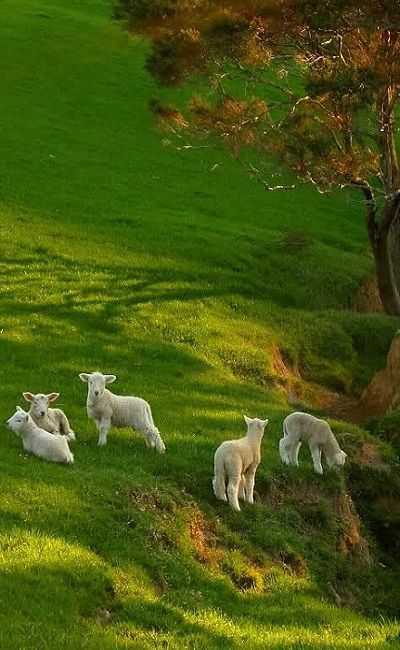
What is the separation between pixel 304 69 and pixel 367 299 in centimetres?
973

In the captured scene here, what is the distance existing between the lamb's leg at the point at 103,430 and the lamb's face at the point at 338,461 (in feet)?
14.1

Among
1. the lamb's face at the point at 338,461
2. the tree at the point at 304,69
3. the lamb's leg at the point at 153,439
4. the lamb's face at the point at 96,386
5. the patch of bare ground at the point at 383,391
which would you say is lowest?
the patch of bare ground at the point at 383,391

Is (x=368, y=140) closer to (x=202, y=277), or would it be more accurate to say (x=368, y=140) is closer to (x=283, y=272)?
(x=283, y=272)

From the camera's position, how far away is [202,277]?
31.9 m

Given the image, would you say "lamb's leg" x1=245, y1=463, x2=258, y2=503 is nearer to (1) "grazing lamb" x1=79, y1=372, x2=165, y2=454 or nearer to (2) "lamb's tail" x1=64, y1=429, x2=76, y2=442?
(1) "grazing lamb" x1=79, y1=372, x2=165, y2=454

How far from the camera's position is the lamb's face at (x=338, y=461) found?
708 inches

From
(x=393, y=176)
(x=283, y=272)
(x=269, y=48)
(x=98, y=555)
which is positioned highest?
(x=269, y=48)

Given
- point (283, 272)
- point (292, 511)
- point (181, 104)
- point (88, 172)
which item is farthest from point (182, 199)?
point (292, 511)

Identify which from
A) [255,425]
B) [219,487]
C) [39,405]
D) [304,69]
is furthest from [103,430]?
[304,69]

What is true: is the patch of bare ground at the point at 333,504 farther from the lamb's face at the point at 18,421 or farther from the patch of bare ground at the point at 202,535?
the lamb's face at the point at 18,421

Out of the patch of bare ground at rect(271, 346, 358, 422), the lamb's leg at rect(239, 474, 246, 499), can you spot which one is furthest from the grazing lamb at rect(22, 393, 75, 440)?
the patch of bare ground at rect(271, 346, 358, 422)

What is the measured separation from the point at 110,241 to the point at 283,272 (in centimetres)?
606

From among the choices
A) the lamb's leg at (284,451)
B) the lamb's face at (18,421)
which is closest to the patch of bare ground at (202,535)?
the lamb's face at (18,421)

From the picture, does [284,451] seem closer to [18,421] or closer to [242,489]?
[242,489]
